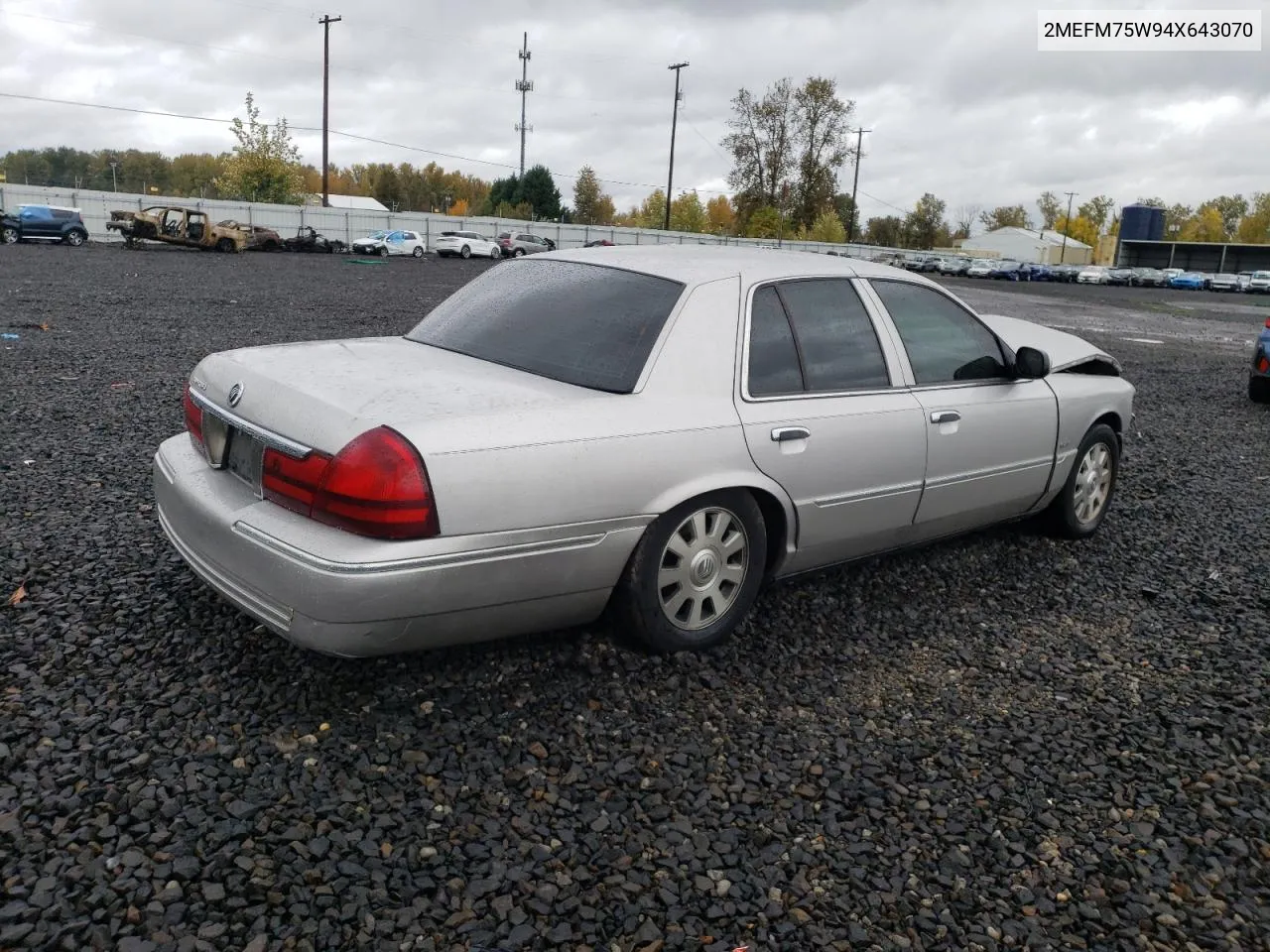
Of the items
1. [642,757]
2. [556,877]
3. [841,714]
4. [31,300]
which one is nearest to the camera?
[556,877]

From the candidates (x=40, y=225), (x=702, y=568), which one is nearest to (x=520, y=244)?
(x=40, y=225)

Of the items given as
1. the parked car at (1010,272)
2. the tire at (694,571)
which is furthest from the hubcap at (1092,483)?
the parked car at (1010,272)

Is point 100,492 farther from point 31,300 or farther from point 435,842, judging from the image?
point 31,300

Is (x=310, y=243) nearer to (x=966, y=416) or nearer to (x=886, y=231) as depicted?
(x=966, y=416)

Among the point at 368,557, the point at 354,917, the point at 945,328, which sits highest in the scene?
the point at 945,328

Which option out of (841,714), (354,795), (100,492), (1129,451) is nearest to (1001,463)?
(841,714)

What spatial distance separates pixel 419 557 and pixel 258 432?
733mm

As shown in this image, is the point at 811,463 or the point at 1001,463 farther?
the point at 1001,463

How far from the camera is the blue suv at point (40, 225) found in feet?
109

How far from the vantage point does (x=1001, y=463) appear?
459cm

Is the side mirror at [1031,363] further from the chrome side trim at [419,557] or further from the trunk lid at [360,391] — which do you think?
the chrome side trim at [419,557]

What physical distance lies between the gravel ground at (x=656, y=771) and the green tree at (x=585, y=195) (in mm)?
93035

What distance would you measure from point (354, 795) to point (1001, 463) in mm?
3165

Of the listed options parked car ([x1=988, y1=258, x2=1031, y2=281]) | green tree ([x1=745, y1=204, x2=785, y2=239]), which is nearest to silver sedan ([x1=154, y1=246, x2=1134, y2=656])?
parked car ([x1=988, y1=258, x2=1031, y2=281])
